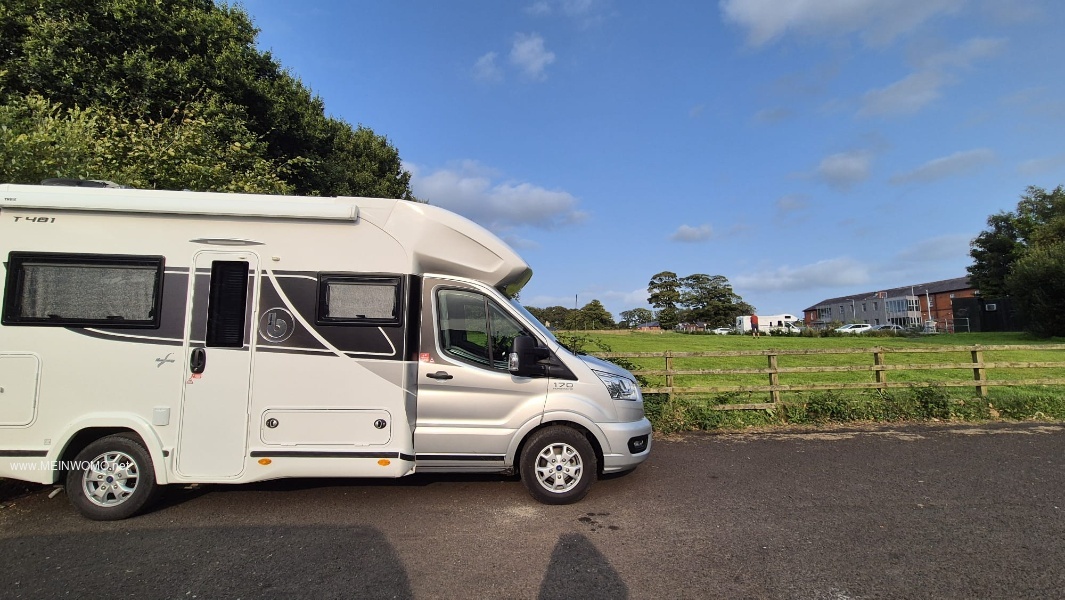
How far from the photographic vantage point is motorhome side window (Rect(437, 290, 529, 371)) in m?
4.78

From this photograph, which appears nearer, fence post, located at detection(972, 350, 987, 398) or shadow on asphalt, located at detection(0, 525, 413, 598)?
shadow on asphalt, located at detection(0, 525, 413, 598)

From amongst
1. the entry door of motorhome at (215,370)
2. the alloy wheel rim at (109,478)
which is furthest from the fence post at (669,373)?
the alloy wheel rim at (109,478)

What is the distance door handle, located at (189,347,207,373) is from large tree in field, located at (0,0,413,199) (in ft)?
14.1

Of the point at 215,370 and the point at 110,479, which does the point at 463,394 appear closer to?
the point at 215,370

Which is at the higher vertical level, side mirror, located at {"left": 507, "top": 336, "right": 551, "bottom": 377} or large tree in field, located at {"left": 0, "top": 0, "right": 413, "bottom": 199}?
large tree in field, located at {"left": 0, "top": 0, "right": 413, "bottom": 199}

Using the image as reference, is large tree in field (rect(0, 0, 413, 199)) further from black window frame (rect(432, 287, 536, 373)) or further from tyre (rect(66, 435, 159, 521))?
black window frame (rect(432, 287, 536, 373))

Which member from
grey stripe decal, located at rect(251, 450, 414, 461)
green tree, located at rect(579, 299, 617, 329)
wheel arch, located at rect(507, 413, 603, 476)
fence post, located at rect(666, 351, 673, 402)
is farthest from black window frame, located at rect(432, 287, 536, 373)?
green tree, located at rect(579, 299, 617, 329)

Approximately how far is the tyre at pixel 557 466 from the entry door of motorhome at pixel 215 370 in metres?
2.53

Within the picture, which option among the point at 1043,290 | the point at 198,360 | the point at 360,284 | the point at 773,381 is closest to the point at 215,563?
the point at 198,360

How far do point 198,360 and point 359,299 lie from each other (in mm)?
1441

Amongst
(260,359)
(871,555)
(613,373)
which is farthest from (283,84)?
(871,555)

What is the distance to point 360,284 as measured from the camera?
462 cm

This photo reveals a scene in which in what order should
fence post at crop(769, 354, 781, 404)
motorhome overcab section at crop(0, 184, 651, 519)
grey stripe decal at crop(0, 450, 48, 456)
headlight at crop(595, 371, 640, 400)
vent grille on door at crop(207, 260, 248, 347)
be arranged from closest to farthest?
grey stripe decal at crop(0, 450, 48, 456), motorhome overcab section at crop(0, 184, 651, 519), vent grille on door at crop(207, 260, 248, 347), headlight at crop(595, 371, 640, 400), fence post at crop(769, 354, 781, 404)

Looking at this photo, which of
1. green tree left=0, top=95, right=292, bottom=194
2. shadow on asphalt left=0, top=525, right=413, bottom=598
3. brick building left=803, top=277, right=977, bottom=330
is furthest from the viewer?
brick building left=803, top=277, right=977, bottom=330
